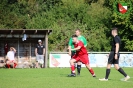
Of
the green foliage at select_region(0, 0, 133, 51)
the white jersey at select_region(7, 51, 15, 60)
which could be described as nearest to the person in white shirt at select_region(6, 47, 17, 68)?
the white jersey at select_region(7, 51, 15, 60)

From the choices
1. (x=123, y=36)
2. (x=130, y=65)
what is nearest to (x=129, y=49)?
(x=123, y=36)

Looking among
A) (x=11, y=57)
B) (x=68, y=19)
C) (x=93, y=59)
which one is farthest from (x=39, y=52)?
(x=68, y=19)

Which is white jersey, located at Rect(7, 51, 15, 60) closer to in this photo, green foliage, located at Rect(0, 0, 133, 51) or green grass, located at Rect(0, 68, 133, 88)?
green grass, located at Rect(0, 68, 133, 88)

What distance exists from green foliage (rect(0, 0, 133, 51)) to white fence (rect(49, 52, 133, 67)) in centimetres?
2240

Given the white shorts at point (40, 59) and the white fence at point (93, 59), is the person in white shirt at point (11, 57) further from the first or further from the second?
the white fence at point (93, 59)

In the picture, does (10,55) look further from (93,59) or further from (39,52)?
Answer: (93,59)

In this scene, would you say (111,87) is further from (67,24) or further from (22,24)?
(22,24)

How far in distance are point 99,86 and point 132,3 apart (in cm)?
4378

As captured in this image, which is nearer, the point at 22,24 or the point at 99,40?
the point at 99,40

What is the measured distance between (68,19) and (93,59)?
111ft

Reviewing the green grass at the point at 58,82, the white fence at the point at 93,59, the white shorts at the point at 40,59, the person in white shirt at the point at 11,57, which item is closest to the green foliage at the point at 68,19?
the white fence at the point at 93,59

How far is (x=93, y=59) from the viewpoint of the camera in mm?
31000

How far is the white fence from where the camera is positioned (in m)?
30.3

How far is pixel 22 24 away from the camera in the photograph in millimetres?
65375
